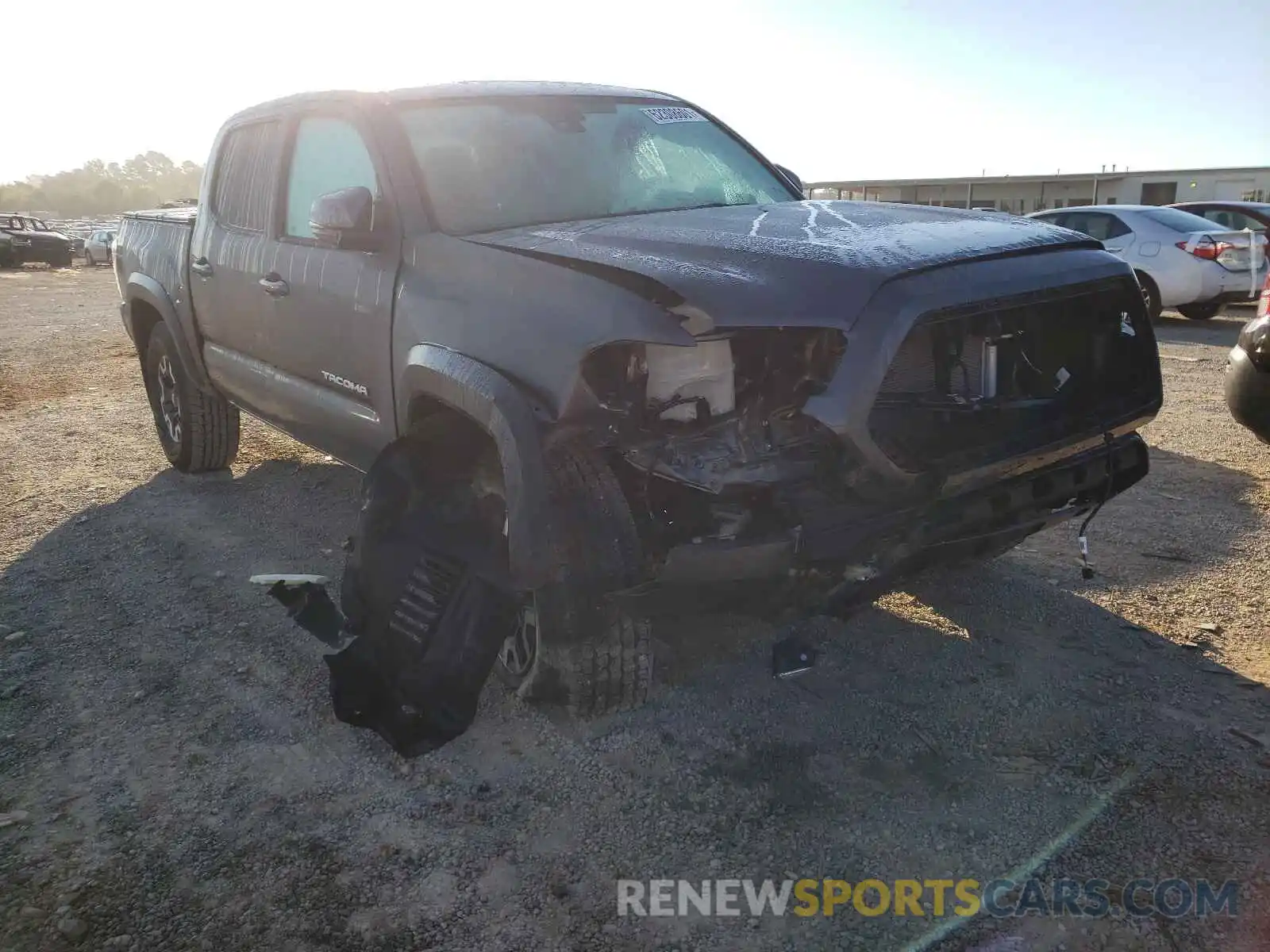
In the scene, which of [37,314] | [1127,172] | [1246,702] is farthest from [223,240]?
[1127,172]

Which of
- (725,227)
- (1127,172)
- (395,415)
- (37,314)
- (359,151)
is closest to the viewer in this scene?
(725,227)

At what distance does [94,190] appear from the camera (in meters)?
74.3

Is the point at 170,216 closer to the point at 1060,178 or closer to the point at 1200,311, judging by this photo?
the point at 1200,311

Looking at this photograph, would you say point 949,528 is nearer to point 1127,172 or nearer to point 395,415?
point 395,415

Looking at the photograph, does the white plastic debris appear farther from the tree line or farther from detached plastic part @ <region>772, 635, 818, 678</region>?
the tree line

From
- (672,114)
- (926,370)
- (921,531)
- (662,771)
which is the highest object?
(672,114)

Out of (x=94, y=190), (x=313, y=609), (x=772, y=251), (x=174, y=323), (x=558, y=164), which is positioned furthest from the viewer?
(x=94, y=190)

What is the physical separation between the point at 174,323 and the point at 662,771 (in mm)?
3979

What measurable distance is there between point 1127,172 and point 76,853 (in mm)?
34493

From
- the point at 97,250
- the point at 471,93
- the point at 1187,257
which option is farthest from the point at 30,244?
the point at 471,93

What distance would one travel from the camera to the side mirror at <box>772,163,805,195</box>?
4.46 m

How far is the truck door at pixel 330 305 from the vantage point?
135 inches

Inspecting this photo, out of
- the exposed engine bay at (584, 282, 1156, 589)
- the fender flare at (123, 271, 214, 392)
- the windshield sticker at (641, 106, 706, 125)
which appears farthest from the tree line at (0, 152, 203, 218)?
the exposed engine bay at (584, 282, 1156, 589)

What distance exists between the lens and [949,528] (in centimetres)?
269
